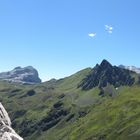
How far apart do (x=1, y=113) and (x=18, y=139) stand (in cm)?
193

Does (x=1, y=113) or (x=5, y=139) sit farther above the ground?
(x=1, y=113)

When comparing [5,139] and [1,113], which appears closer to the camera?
[5,139]

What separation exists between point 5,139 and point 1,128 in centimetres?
82

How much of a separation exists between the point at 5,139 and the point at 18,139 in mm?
532

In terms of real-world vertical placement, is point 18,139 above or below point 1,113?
below

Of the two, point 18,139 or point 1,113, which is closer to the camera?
point 18,139

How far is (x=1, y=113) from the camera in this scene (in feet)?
57.1

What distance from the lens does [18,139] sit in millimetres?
15953

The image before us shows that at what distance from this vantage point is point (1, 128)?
16422 millimetres

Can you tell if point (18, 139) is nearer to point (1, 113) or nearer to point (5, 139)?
point (5, 139)

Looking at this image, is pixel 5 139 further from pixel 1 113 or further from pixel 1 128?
pixel 1 113

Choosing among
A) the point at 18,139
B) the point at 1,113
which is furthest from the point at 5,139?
the point at 1,113

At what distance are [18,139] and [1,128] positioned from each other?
0.96 metres
